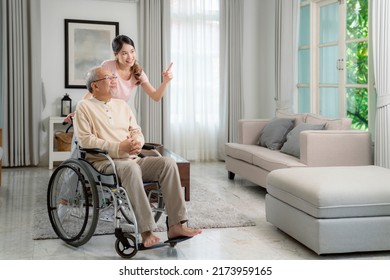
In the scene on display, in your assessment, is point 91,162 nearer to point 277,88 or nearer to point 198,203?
point 198,203

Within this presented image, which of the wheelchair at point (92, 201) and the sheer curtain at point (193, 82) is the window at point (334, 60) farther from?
the wheelchair at point (92, 201)

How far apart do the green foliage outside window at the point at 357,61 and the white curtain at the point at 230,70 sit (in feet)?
7.16

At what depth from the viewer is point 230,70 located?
753cm

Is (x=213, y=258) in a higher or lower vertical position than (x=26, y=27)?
lower

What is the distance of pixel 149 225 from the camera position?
305cm

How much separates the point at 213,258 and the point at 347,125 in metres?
2.18

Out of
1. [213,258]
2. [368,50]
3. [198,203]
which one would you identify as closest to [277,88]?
[368,50]

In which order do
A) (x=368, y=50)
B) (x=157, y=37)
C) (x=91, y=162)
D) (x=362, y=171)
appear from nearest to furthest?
1. (x=91, y=162)
2. (x=362, y=171)
3. (x=368, y=50)
4. (x=157, y=37)

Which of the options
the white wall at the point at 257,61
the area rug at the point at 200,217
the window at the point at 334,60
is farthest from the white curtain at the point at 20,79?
the window at the point at 334,60

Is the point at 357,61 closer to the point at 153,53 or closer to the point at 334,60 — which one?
the point at 334,60

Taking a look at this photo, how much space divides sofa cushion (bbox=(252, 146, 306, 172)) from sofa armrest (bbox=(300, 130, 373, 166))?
11 centimetres

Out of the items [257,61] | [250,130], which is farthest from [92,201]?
[257,61]

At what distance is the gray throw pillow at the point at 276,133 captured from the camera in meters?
5.51

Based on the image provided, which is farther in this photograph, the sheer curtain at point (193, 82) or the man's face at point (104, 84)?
the sheer curtain at point (193, 82)
